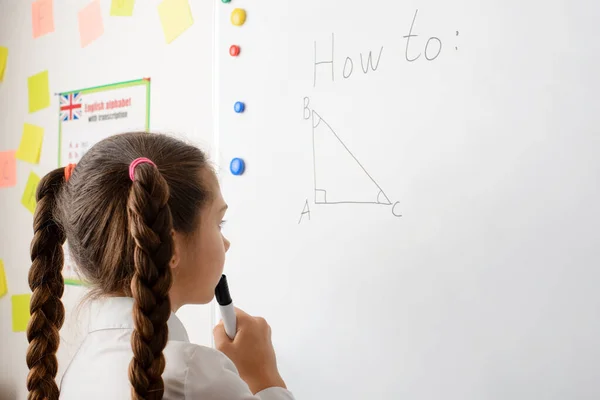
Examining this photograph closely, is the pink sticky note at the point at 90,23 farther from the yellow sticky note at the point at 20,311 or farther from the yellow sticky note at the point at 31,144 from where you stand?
the yellow sticky note at the point at 20,311

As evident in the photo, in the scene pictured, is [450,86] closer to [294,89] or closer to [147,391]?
[294,89]

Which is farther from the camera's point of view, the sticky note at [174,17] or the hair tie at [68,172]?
the sticky note at [174,17]

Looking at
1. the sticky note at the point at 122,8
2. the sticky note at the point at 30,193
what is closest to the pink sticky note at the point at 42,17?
the sticky note at the point at 122,8

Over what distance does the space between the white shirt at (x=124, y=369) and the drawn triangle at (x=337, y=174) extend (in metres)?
0.41

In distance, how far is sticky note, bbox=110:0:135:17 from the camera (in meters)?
1.55

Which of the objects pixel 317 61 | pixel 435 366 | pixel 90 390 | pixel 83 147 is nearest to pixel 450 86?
pixel 317 61

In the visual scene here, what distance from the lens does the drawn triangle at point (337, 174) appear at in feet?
3.35

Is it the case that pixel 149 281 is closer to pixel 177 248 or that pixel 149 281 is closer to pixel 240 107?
pixel 177 248

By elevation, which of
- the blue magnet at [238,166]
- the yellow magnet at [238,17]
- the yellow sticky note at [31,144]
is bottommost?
the blue magnet at [238,166]

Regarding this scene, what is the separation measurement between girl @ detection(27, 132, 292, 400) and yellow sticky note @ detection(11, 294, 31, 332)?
1114 millimetres

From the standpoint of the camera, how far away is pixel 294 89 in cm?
111

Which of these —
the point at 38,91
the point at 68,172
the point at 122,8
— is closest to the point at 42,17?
the point at 38,91

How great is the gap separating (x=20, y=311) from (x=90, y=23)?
84cm

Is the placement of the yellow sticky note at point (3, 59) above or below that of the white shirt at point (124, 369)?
above
